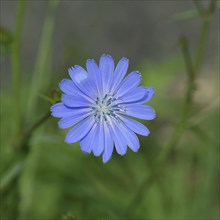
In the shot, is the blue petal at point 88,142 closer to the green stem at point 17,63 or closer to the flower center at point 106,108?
the flower center at point 106,108

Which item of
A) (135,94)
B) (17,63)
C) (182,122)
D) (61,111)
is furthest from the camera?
(182,122)

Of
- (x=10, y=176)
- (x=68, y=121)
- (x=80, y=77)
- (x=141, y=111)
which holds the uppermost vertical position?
(x=80, y=77)

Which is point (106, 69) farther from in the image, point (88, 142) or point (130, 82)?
point (88, 142)

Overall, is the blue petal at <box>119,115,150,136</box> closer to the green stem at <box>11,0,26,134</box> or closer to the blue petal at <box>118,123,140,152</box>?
the blue petal at <box>118,123,140,152</box>

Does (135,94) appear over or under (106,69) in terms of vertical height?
under

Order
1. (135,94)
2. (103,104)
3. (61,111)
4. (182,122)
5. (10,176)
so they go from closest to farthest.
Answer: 1. (61,111)
2. (135,94)
3. (103,104)
4. (10,176)
5. (182,122)

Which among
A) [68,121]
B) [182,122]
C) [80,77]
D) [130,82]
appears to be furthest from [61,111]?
[182,122]
